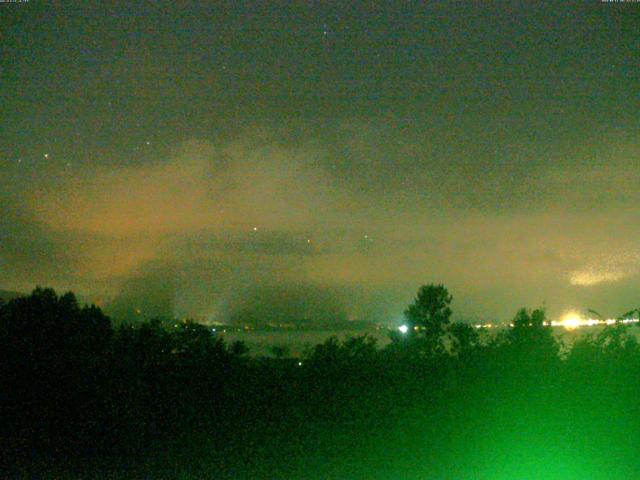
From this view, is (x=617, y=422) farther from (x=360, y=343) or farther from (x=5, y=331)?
(x=5, y=331)

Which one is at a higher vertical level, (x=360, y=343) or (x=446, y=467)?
(x=360, y=343)

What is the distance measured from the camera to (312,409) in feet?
38.1

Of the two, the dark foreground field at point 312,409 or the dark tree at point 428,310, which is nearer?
the dark foreground field at point 312,409

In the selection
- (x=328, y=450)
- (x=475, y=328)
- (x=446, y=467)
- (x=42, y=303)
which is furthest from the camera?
(x=475, y=328)

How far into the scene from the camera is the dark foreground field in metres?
10.1

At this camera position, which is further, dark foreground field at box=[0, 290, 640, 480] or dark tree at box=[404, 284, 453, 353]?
dark tree at box=[404, 284, 453, 353]

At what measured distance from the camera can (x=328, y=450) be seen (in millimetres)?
10617

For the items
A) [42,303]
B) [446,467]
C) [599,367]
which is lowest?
[446,467]

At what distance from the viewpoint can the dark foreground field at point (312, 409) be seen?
10070 millimetres

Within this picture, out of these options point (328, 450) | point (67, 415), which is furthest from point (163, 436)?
point (328, 450)

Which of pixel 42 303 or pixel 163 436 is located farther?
pixel 42 303

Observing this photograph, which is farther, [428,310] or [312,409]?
[428,310]

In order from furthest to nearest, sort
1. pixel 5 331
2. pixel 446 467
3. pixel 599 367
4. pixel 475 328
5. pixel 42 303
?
pixel 475 328 → pixel 42 303 → pixel 5 331 → pixel 599 367 → pixel 446 467

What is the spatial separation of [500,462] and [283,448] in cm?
317
